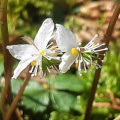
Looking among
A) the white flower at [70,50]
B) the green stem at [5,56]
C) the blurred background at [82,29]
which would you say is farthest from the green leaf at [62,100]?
the white flower at [70,50]

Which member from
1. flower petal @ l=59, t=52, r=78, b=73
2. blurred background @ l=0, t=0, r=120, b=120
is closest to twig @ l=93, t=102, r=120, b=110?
blurred background @ l=0, t=0, r=120, b=120

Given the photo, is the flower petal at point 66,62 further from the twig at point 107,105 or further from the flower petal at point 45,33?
the twig at point 107,105

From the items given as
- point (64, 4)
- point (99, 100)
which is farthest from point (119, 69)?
point (64, 4)

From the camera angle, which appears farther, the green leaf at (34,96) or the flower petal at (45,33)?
the green leaf at (34,96)

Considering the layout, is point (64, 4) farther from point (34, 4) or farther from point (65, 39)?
point (65, 39)

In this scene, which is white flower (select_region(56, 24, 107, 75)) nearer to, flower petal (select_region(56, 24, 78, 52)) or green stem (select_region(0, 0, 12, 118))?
flower petal (select_region(56, 24, 78, 52))

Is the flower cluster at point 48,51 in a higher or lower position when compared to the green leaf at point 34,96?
higher

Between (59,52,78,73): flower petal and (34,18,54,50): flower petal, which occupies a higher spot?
(34,18,54,50): flower petal
